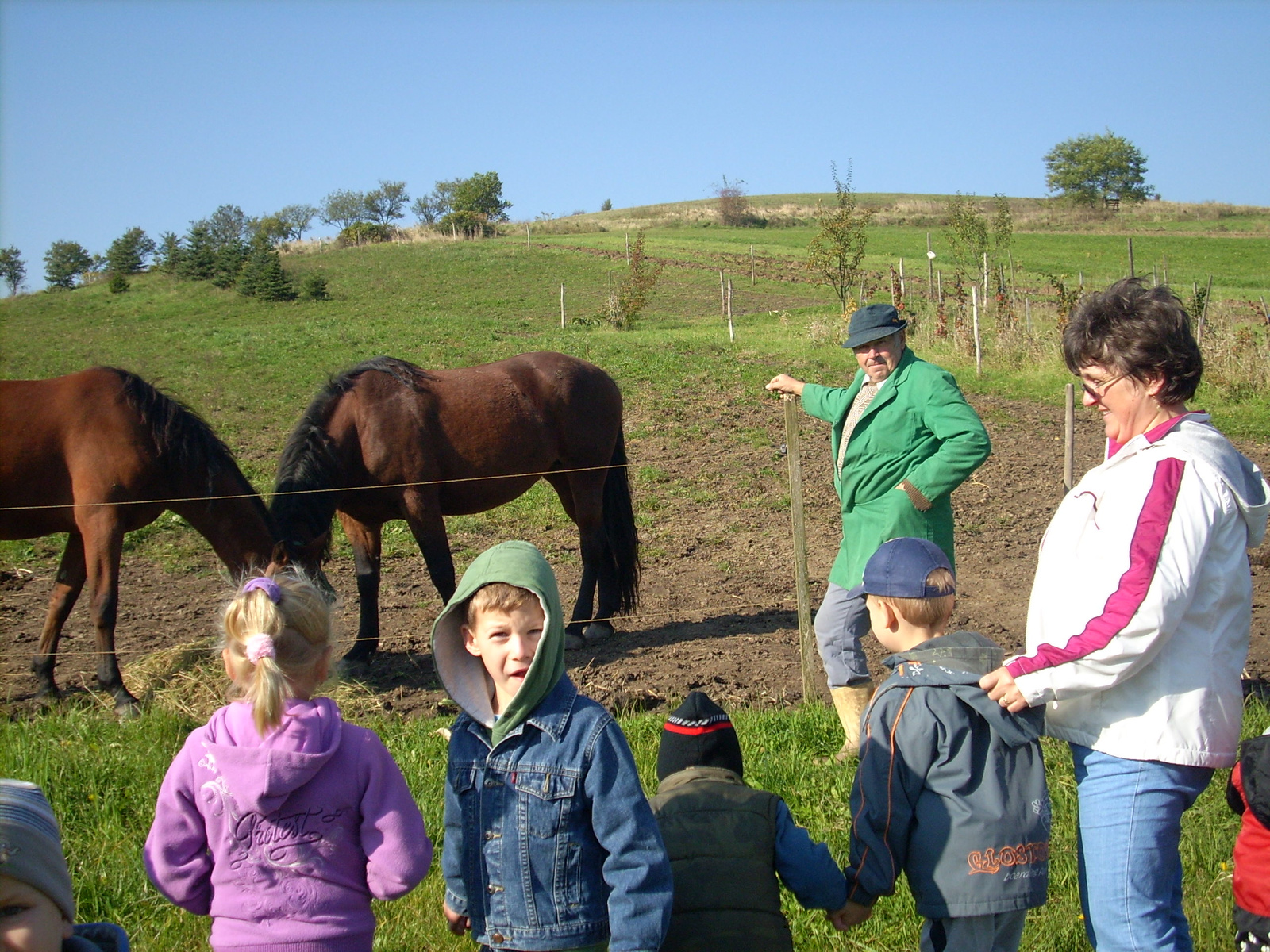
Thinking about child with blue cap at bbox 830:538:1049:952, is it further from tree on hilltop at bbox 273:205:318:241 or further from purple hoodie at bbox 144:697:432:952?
tree on hilltop at bbox 273:205:318:241

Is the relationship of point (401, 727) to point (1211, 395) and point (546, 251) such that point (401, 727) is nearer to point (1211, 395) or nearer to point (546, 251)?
point (1211, 395)

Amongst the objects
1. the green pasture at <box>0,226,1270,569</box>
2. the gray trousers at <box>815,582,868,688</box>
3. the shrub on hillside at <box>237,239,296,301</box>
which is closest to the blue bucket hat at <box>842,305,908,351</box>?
the gray trousers at <box>815,582,868,688</box>

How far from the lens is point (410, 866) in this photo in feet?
6.27

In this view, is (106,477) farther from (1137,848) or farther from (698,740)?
(1137,848)

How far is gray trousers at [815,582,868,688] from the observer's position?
3.67 metres

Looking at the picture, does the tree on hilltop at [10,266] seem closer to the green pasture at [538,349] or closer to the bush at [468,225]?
the green pasture at [538,349]

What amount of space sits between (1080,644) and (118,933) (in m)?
1.87

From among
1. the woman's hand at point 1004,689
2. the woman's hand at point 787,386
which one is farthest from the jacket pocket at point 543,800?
the woman's hand at point 787,386

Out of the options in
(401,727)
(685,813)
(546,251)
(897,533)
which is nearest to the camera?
(685,813)

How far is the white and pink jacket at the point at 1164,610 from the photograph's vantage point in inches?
74.4

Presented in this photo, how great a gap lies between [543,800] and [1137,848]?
49.3 inches

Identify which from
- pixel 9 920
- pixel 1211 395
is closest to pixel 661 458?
pixel 1211 395

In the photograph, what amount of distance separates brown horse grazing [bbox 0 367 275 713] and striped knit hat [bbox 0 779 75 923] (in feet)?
13.1

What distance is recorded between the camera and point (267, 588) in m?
1.97
